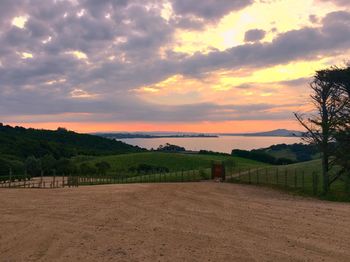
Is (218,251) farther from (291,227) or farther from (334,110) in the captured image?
(334,110)

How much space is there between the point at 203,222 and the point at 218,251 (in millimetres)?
4285

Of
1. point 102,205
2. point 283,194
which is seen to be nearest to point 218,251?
point 102,205

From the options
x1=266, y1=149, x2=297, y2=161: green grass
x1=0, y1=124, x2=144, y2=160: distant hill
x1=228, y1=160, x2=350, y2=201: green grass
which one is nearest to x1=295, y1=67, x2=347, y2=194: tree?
x1=228, y1=160, x2=350, y2=201: green grass

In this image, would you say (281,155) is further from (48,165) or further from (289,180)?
(289,180)

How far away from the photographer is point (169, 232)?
44.0 feet

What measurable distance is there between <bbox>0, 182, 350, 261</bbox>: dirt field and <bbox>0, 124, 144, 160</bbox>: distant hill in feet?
308

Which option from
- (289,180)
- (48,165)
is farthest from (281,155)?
(289,180)

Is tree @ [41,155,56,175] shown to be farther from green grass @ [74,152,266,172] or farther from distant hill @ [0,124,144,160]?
distant hill @ [0,124,144,160]

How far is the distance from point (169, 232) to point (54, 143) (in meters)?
119

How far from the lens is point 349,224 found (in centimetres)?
1593

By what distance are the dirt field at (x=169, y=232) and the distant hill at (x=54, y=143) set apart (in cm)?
9403

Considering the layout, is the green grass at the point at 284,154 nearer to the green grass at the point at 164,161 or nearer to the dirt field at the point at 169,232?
the green grass at the point at 164,161

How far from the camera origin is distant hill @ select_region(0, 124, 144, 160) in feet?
373

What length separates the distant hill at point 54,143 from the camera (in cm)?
11361
